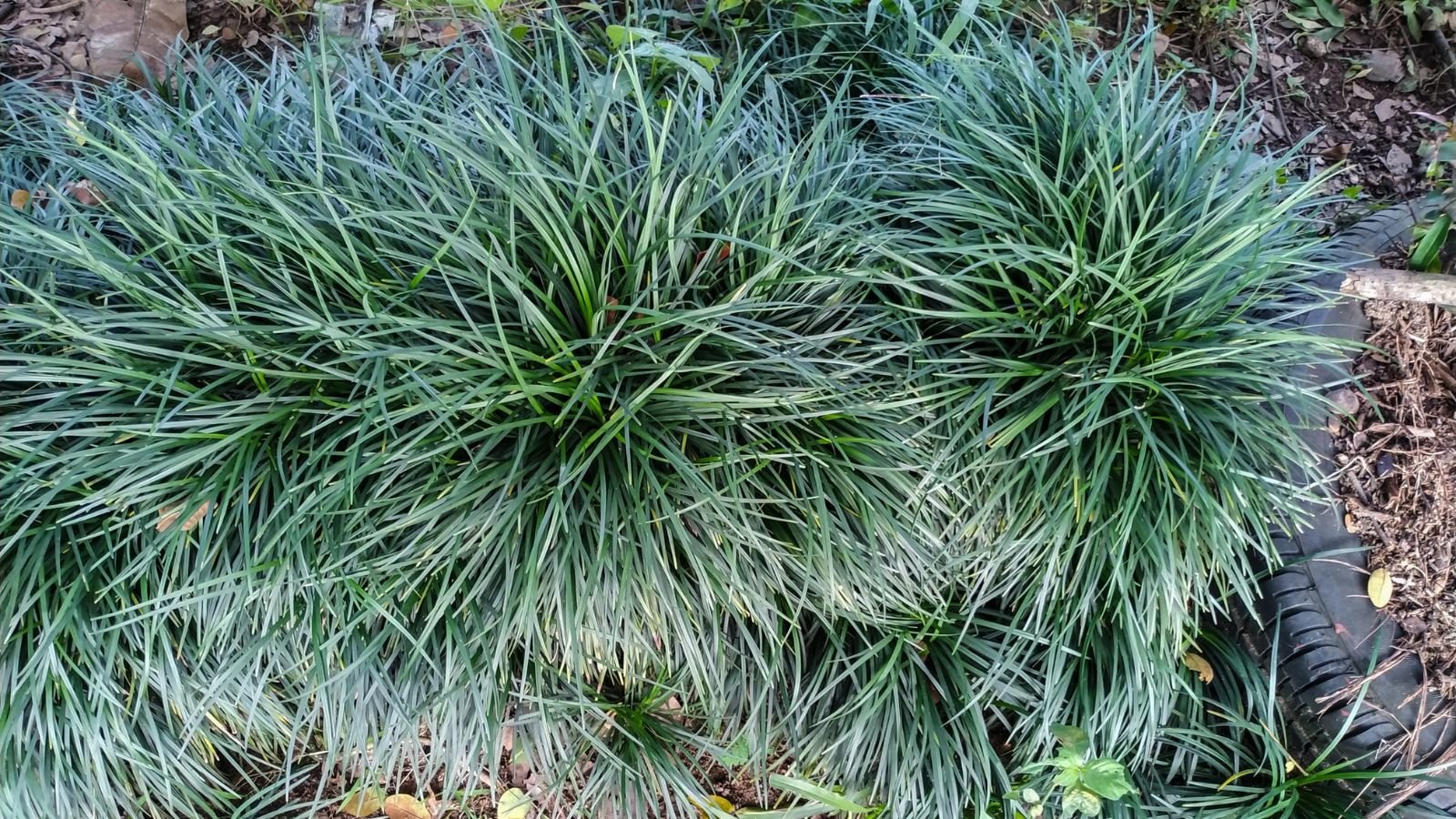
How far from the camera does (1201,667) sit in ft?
6.84

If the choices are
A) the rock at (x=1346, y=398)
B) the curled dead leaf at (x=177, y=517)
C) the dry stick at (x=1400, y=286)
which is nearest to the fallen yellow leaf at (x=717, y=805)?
the curled dead leaf at (x=177, y=517)

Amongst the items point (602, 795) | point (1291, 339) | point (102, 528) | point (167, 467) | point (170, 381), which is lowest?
point (602, 795)

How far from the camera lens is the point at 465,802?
1.92 meters

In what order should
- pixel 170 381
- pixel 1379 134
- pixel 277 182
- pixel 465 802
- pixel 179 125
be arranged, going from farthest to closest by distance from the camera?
pixel 1379 134 < pixel 179 125 < pixel 465 802 < pixel 277 182 < pixel 170 381

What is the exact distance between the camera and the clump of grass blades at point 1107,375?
6.02 feet

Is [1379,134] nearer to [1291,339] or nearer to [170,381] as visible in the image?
[1291,339]

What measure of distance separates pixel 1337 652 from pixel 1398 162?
5.95 ft

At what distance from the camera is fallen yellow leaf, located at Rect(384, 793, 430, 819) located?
210 cm

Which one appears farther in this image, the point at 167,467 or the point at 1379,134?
the point at 1379,134

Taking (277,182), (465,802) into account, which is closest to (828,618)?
(465,802)

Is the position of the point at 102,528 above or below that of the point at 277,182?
below

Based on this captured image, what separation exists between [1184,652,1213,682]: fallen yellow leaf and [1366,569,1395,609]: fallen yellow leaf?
37cm

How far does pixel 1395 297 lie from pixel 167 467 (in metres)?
2.57

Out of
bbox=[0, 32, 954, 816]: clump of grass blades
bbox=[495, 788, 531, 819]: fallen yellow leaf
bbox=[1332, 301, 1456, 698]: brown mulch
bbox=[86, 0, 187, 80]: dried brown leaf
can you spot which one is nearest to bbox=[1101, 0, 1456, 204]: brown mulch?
bbox=[1332, 301, 1456, 698]: brown mulch
